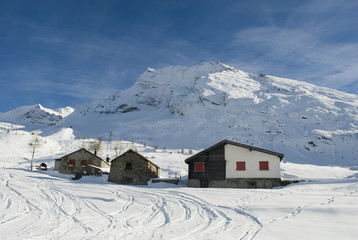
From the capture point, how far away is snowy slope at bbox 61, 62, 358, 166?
50.8 metres

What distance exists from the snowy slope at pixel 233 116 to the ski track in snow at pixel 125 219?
34343 millimetres

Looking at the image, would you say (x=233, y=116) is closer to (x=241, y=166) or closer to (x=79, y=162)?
(x=79, y=162)

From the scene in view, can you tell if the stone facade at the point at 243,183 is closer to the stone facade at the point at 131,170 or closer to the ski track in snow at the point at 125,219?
the stone facade at the point at 131,170

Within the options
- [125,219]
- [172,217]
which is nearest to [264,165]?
[172,217]

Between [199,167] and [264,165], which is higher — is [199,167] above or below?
below

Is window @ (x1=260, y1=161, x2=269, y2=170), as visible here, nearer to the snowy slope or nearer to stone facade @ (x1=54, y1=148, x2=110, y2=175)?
the snowy slope

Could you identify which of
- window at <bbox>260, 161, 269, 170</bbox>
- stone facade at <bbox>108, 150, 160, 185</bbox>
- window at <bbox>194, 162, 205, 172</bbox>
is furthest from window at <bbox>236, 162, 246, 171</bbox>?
stone facade at <bbox>108, 150, 160, 185</bbox>

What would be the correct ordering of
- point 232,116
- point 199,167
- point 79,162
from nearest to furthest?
1. point 199,167
2. point 79,162
3. point 232,116

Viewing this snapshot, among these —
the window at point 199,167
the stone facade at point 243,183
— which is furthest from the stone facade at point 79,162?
the stone facade at point 243,183

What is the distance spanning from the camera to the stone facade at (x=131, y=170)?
3073cm

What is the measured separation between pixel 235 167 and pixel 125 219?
1720 cm

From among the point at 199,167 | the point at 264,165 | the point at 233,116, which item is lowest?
the point at 199,167

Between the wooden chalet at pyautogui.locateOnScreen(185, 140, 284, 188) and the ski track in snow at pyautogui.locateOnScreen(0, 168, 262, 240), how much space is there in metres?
10.3

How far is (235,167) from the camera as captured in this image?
2703cm
